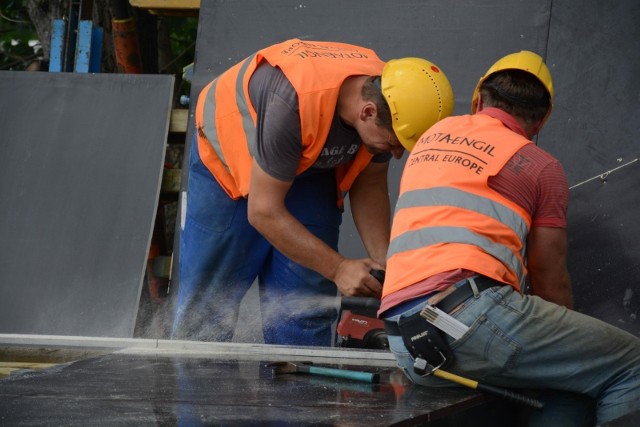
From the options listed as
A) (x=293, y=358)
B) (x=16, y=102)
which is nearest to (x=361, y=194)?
(x=293, y=358)

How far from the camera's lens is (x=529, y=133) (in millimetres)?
3844

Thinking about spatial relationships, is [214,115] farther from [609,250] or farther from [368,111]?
[609,250]

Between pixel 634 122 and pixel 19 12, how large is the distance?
694 centimetres

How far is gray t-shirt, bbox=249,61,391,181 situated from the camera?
4.30 metres

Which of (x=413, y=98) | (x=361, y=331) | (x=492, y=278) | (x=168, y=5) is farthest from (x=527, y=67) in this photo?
(x=168, y=5)

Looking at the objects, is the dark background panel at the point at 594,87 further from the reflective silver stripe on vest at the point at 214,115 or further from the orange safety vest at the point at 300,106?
the reflective silver stripe on vest at the point at 214,115

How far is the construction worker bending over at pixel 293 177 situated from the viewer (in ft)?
14.1

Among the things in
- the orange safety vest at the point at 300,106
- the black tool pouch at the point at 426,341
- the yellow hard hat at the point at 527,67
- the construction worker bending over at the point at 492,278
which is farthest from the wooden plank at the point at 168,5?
the black tool pouch at the point at 426,341

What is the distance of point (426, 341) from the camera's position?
11.4ft

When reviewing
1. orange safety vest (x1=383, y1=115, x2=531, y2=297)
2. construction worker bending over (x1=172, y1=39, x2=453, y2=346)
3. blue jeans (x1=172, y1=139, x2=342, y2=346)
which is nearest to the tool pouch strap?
orange safety vest (x1=383, y1=115, x2=531, y2=297)

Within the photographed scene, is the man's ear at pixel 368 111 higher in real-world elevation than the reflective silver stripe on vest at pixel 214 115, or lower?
higher

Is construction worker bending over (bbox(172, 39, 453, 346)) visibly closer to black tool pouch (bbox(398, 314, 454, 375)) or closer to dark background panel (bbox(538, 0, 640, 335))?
black tool pouch (bbox(398, 314, 454, 375))

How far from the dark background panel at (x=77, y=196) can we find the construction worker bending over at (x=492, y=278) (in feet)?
9.95

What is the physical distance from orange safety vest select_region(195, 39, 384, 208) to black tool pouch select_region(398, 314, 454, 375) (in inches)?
46.3
